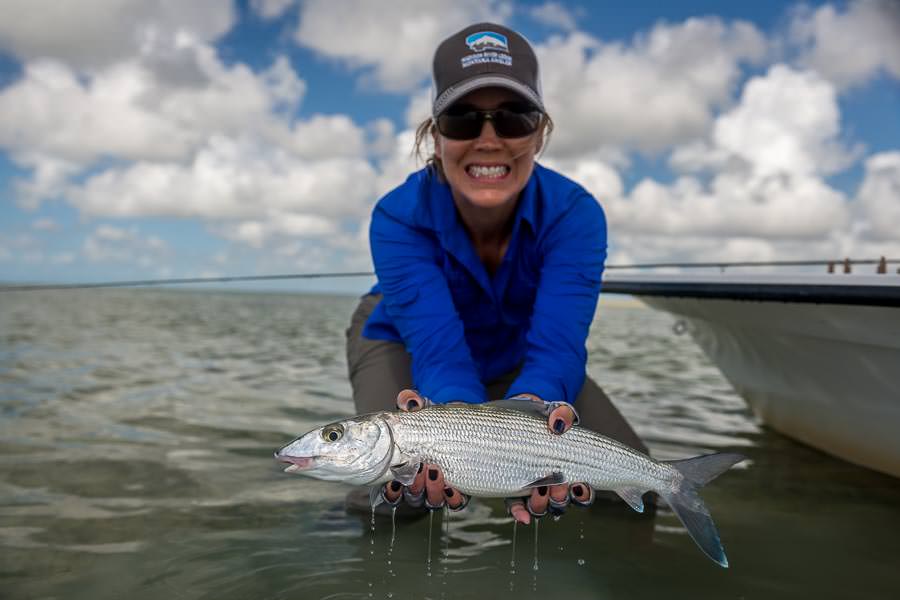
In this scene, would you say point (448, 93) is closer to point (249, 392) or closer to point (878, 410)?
point (878, 410)

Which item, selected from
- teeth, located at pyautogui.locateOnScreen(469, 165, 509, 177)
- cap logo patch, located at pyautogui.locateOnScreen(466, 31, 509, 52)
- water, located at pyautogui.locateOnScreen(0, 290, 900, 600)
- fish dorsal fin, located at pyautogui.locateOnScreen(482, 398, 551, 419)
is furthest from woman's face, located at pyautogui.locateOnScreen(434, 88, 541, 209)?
water, located at pyautogui.locateOnScreen(0, 290, 900, 600)

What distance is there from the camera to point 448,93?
2.90m

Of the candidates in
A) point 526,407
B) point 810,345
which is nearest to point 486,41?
point 526,407

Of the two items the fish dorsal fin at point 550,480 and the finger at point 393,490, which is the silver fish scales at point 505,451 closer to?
the fish dorsal fin at point 550,480

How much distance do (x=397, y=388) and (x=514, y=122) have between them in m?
1.47

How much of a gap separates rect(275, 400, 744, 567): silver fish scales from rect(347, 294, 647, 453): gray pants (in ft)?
3.15

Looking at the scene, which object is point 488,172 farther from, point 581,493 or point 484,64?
point 581,493

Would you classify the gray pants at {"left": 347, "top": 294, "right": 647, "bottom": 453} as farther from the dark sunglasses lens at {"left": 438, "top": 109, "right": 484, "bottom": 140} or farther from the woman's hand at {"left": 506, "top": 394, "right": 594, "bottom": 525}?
the dark sunglasses lens at {"left": 438, "top": 109, "right": 484, "bottom": 140}

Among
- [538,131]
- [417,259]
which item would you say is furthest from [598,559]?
[538,131]

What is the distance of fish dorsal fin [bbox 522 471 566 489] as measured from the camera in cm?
241

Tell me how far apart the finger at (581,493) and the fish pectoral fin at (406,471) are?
0.59 meters

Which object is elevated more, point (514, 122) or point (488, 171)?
point (514, 122)

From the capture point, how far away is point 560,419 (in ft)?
7.84

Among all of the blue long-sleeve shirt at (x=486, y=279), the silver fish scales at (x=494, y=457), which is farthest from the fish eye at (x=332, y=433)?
the blue long-sleeve shirt at (x=486, y=279)
